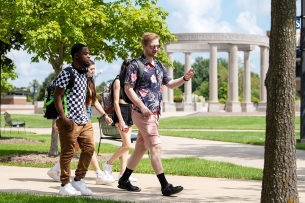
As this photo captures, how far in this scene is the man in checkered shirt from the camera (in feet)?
26.5

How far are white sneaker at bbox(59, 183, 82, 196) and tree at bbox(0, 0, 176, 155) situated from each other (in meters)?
4.91

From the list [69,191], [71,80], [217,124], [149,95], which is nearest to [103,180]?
[69,191]

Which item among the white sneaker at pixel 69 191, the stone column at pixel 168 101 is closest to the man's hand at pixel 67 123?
the white sneaker at pixel 69 191

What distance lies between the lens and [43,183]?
Answer: 9.47m

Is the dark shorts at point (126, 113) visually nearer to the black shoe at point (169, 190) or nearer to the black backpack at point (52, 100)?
the black backpack at point (52, 100)

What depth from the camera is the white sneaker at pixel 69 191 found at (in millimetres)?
8133

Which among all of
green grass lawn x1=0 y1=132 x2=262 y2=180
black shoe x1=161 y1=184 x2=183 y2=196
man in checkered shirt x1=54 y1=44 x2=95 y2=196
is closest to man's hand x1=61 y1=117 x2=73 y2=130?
man in checkered shirt x1=54 y1=44 x2=95 y2=196

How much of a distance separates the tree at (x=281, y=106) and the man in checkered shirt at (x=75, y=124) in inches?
110

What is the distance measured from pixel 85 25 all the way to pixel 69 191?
6.72 meters

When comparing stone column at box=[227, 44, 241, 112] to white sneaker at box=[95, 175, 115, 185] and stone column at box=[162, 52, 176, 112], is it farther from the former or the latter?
white sneaker at box=[95, 175, 115, 185]

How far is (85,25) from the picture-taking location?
46.7 feet

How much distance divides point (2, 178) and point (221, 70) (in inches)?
4238

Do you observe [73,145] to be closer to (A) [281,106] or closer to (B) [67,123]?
(B) [67,123]

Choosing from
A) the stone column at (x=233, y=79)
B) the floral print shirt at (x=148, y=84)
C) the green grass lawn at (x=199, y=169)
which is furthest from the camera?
the stone column at (x=233, y=79)
